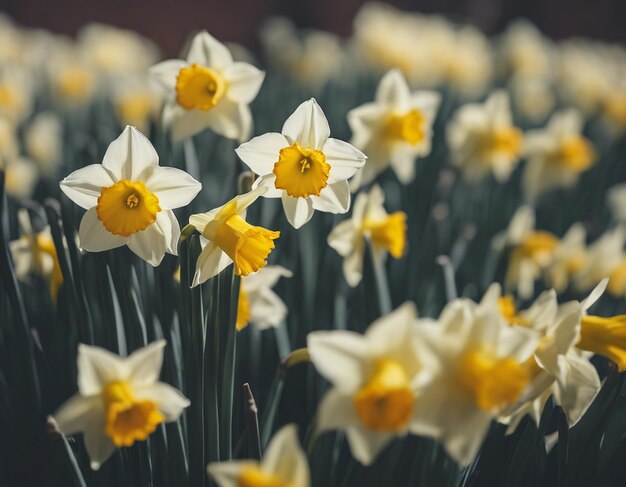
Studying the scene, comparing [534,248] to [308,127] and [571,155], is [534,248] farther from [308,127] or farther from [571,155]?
[308,127]

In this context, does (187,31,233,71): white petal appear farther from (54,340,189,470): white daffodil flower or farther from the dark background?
the dark background

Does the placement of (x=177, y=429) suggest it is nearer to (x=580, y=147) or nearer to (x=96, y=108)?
(x=580, y=147)

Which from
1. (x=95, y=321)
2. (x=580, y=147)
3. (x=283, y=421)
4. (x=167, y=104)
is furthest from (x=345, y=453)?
(x=580, y=147)

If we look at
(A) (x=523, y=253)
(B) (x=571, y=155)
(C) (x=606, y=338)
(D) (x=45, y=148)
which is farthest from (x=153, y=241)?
(B) (x=571, y=155)

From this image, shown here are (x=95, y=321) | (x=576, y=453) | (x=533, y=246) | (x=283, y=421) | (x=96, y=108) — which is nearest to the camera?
(x=576, y=453)

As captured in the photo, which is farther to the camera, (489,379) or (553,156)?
(553,156)

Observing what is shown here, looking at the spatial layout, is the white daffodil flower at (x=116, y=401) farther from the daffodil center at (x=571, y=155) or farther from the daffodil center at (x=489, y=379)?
the daffodil center at (x=571, y=155)
